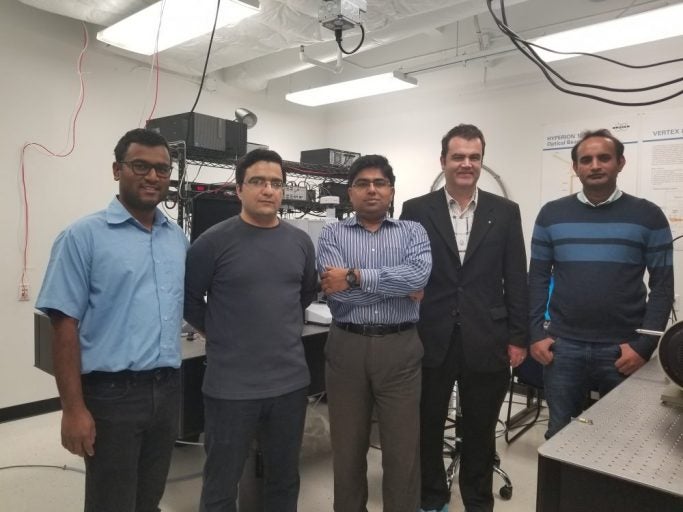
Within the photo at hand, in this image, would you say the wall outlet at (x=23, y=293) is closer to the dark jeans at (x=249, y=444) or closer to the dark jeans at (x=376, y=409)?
the dark jeans at (x=249, y=444)

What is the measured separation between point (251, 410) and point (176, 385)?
249 mm

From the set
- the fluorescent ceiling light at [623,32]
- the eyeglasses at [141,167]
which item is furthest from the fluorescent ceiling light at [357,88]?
the eyeglasses at [141,167]

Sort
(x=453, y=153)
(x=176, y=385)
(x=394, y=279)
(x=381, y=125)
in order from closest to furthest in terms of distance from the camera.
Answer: (x=176, y=385)
(x=394, y=279)
(x=453, y=153)
(x=381, y=125)

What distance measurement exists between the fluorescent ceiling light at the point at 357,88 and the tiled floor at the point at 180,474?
2.48 m

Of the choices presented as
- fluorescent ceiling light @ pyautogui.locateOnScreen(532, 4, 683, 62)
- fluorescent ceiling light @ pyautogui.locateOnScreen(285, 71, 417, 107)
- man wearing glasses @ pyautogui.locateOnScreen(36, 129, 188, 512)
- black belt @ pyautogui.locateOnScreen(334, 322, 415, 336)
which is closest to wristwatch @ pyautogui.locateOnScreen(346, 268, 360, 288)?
black belt @ pyautogui.locateOnScreen(334, 322, 415, 336)

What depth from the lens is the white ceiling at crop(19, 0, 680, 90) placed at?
9.41 feet

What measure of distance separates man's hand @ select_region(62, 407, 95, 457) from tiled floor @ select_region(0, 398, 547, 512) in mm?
1125

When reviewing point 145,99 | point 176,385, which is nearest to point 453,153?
point 176,385

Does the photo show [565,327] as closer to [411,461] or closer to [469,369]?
[469,369]

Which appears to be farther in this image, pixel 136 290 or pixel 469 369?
pixel 469 369

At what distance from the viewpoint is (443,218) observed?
1.91m

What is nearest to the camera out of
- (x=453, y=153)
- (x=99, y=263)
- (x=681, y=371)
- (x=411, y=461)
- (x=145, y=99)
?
(x=681, y=371)

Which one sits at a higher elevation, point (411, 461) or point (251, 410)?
point (251, 410)

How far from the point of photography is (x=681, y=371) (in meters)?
1.18
